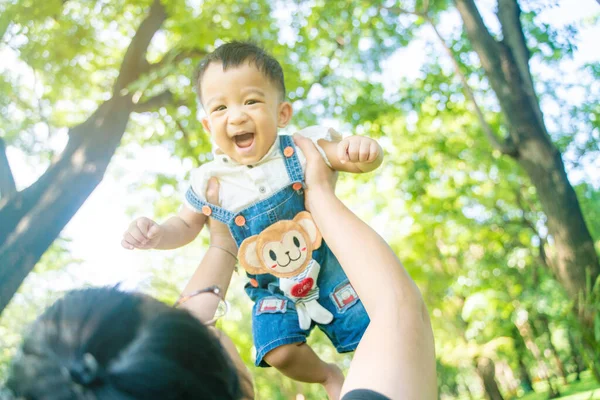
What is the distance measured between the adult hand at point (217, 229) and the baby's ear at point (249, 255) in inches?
2.2

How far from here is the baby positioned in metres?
1.89

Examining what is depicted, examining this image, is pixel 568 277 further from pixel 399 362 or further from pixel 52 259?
pixel 52 259

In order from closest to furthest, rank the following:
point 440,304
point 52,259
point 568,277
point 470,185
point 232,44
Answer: point 232,44, point 568,277, point 52,259, point 470,185, point 440,304

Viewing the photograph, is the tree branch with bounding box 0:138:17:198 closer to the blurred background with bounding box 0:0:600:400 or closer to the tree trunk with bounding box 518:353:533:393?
the blurred background with bounding box 0:0:600:400

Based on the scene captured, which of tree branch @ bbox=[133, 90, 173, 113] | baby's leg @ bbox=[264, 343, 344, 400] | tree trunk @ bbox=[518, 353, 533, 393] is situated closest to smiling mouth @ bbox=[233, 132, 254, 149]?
baby's leg @ bbox=[264, 343, 344, 400]

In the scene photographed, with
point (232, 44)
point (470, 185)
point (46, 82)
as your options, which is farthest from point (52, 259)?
point (232, 44)

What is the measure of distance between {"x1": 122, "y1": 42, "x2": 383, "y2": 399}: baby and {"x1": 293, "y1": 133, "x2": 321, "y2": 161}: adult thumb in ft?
0.07

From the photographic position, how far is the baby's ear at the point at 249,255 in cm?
188

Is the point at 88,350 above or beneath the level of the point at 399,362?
above

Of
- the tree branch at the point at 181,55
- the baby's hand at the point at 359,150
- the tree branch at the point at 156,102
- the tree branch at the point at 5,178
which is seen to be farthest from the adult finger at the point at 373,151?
the tree branch at the point at 156,102

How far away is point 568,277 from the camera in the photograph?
523 centimetres

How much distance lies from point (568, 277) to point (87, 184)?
5.70 m

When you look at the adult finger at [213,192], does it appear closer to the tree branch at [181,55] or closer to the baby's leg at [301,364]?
the baby's leg at [301,364]

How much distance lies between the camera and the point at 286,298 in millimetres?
1964
